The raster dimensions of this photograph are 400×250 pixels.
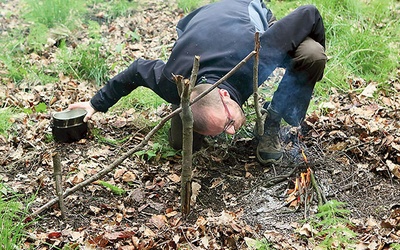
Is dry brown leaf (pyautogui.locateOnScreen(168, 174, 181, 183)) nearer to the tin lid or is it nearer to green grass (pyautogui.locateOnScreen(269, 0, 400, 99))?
the tin lid

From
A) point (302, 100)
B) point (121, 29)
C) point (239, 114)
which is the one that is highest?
point (239, 114)

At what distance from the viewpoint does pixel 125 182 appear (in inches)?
146

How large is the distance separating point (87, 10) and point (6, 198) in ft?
15.1

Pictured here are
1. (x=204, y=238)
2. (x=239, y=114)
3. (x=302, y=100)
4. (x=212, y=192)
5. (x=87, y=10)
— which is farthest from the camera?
(x=87, y=10)

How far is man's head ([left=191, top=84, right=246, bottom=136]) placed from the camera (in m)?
3.16

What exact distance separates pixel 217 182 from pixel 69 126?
132cm

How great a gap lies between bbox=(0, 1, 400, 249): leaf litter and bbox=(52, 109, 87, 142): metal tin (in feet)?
0.25

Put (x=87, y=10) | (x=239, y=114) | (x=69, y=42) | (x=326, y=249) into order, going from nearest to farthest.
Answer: (x=326, y=249), (x=239, y=114), (x=69, y=42), (x=87, y=10)

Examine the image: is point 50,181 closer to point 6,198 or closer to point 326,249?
point 6,198

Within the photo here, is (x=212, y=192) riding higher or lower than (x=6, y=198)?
lower

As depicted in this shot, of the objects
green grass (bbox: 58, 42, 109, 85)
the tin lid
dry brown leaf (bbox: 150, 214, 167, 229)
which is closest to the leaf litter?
Result: dry brown leaf (bbox: 150, 214, 167, 229)

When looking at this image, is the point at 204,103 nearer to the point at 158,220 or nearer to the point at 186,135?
the point at 186,135

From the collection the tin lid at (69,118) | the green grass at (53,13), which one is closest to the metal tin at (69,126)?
the tin lid at (69,118)

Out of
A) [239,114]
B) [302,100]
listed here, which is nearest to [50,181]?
[239,114]
